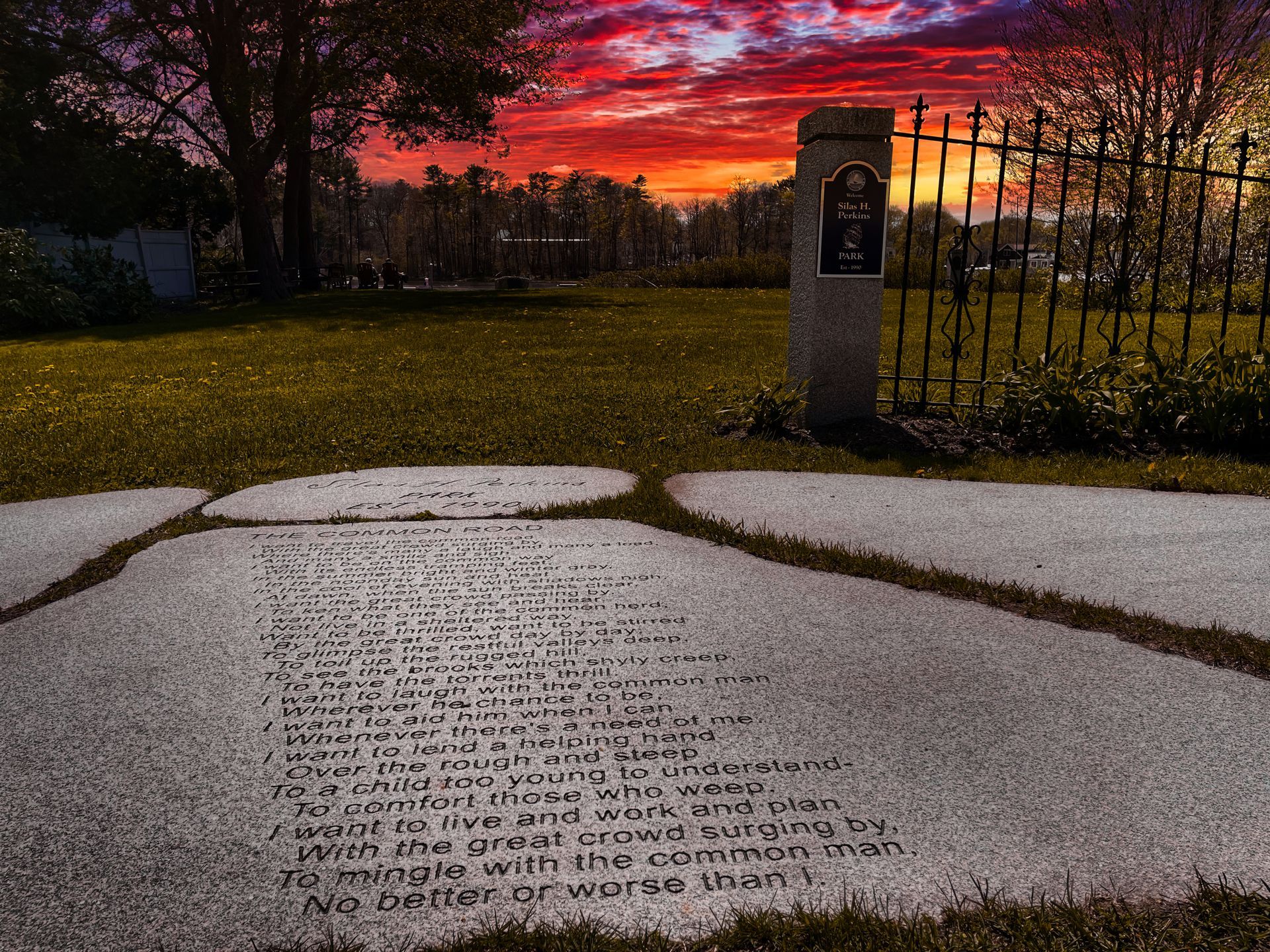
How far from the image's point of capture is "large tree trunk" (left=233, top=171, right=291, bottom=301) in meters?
24.4

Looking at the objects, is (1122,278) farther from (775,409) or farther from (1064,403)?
(775,409)

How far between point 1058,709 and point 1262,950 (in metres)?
0.98

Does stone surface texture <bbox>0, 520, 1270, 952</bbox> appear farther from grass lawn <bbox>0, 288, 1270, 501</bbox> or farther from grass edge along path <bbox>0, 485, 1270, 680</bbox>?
grass lawn <bbox>0, 288, 1270, 501</bbox>

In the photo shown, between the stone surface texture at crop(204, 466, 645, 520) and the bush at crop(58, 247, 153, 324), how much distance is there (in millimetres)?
17217

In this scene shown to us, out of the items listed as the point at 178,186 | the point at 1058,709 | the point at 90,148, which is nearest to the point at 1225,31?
the point at 1058,709

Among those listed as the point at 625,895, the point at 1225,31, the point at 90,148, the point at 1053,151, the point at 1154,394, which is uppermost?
the point at 1225,31

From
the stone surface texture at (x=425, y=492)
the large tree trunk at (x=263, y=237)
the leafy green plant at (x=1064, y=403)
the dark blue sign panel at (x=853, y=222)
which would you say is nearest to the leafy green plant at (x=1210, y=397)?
the leafy green plant at (x=1064, y=403)

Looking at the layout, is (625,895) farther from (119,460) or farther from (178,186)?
(178,186)

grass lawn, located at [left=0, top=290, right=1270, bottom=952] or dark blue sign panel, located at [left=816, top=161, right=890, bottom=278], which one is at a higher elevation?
dark blue sign panel, located at [left=816, top=161, right=890, bottom=278]

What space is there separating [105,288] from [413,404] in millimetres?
15396

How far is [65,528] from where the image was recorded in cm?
465

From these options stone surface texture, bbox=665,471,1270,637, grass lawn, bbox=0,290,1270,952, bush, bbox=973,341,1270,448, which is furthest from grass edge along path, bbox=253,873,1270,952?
bush, bbox=973,341,1270,448

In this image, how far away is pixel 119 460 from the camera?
21.3 ft

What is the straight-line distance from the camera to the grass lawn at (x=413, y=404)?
610 cm
